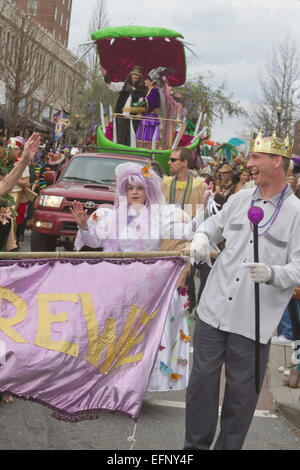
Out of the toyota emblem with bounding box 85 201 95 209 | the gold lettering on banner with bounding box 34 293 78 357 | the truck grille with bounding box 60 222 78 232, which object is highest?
the toyota emblem with bounding box 85 201 95 209

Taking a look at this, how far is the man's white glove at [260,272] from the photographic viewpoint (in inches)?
123

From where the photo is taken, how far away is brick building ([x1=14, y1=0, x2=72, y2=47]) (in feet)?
236

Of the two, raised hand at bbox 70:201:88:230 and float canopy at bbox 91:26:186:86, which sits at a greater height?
float canopy at bbox 91:26:186:86

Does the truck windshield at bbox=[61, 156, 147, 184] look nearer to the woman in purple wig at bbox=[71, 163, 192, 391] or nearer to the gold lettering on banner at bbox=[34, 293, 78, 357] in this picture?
the woman in purple wig at bbox=[71, 163, 192, 391]

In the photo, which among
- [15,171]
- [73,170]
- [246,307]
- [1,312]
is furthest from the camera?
[73,170]

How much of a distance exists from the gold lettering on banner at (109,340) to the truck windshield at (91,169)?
6.93m

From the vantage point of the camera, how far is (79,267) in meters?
3.80

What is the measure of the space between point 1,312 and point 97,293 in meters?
0.58

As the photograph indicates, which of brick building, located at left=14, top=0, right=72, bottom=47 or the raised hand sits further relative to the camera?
brick building, located at left=14, top=0, right=72, bottom=47

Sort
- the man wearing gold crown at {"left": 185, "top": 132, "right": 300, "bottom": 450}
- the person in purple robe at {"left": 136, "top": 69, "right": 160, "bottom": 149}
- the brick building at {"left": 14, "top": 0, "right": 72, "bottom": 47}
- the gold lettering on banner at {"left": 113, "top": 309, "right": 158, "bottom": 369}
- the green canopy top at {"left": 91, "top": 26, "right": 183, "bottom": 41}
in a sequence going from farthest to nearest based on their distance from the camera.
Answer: the brick building at {"left": 14, "top": 0, "right": 72, "bottom": 47}, the green canopy top at {"left": 91, "top": 26, "right": 183, "bottom": 41}, the person in purple robe at {"left": 136, "top": 69, "right": 160, "bottom": 149}, the gold lettering on banner at {"left": 113, "top": 309, "right": 158, "bottom": 369}, the man wearing gold crown at {"left": 185, "top": 132, "right": 300, "bottom": 450}

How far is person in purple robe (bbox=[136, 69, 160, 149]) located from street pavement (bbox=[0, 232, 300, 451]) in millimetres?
9670

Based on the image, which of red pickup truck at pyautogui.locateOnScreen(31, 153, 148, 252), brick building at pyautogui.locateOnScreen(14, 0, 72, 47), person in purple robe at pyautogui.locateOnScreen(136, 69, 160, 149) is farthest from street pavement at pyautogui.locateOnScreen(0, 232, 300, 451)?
brick building at pyautogui.locateOnScreen(14, 0, 72, 47)
